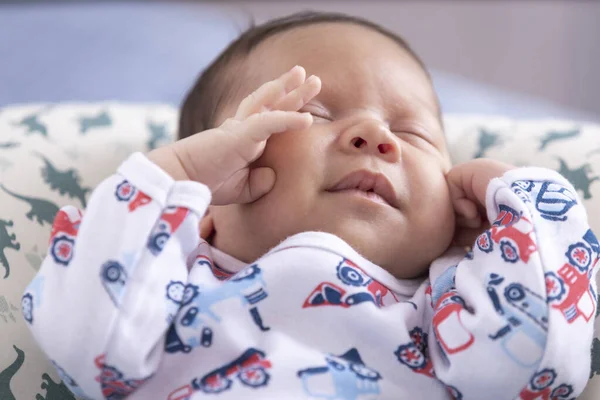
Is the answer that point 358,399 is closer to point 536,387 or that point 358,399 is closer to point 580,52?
point 536,387

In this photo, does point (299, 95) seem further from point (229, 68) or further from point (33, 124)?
point (33, 124)

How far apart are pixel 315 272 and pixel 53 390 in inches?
15.3

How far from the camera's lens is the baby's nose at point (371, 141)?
3.10 feet

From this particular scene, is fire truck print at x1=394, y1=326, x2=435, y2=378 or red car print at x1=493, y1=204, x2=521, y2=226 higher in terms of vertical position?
red car print at x1=493, y1=204, x2=521, y2=226

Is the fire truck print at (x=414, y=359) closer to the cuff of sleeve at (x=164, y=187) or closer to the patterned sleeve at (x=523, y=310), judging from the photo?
the patterned sleeve at (x=523, y=310)

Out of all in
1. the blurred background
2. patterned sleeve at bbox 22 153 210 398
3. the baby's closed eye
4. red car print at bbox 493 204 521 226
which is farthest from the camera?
the blurred background

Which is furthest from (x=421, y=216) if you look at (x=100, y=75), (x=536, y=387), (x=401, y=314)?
(x=100, y=75)

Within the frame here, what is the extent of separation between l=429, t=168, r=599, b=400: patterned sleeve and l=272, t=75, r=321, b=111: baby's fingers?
10.5 inches

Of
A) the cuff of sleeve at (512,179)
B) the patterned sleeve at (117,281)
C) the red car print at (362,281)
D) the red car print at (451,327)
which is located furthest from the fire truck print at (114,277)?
the cuff of sleeve at (512,179)

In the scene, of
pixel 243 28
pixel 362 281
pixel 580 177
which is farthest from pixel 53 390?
pixel 243 28

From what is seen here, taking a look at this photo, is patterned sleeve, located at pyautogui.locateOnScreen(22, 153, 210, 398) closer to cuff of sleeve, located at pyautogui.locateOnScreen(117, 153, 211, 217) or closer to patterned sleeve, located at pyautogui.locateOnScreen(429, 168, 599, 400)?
cuff of sleeve, located at pyautogui.locateOnScreen(117, 153, 211, 217)

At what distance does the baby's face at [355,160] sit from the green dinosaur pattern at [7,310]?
0.28 meters

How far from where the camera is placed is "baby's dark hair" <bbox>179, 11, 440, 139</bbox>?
3.65 feet

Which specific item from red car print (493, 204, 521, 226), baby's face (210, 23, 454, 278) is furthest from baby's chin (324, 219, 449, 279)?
red car print (493, 204, 521, 226)
